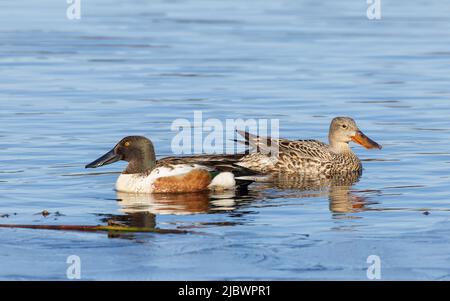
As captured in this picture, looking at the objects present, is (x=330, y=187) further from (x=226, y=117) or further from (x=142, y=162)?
(x=226, y=117)

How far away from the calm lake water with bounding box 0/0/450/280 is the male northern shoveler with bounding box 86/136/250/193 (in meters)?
0.30

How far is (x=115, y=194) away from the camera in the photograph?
13.2 m

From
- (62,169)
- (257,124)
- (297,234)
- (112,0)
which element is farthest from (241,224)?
(112,0)

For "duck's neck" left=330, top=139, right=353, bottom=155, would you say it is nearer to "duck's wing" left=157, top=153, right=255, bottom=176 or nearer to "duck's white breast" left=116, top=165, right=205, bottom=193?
"duck's wing" left=157, top=153, right=255, bottom=176

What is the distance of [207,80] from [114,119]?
165 inches

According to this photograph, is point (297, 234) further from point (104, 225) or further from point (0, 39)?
point (0, 39)

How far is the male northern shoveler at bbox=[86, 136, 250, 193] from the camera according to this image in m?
13.2

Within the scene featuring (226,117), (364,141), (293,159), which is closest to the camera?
(293,159)

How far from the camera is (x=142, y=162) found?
1345 centimetres

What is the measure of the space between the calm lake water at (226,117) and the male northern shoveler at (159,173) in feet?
0.97

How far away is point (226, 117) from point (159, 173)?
4875 mm

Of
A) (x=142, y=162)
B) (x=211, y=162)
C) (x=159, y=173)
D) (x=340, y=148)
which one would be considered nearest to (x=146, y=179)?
(x=159, y=173)

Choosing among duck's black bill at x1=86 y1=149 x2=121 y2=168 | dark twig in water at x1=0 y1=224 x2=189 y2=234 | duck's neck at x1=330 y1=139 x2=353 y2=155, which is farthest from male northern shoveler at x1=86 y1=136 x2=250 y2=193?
dark twig in water at x1=0 y1=224 x2=189 y2=234
